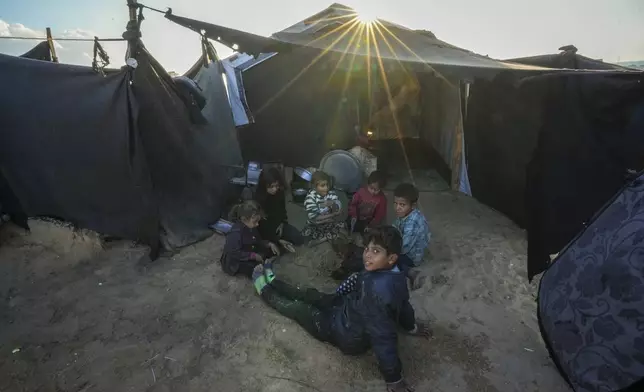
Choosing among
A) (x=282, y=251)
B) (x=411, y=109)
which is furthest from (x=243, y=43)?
(x=411, y=109)

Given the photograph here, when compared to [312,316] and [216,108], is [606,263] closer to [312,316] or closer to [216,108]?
[312,316]

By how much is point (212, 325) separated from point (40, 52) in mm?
5330

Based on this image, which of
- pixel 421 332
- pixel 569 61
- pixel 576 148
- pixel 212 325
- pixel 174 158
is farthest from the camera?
pixel 569 61

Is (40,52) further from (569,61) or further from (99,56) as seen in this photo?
(569,61)

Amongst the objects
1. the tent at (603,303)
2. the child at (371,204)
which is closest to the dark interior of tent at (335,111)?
the child at (371,204)

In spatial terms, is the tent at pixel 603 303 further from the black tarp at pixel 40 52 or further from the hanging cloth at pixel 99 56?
the black tarp at pixel 40 52

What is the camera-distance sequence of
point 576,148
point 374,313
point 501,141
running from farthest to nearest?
point 501,141 < point 576,148 < point 374,313

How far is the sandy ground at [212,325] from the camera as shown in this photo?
268cm

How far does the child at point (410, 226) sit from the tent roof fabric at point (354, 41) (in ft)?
4.39

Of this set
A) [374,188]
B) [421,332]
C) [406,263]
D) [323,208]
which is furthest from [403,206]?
[421,332]

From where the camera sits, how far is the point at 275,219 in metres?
4.61

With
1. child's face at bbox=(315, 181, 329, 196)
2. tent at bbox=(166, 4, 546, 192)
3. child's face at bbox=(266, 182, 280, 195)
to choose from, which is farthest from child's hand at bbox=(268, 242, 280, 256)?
tent at bbox=(166, 4, 546, 192)

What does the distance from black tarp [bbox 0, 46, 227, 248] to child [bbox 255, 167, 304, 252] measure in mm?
979

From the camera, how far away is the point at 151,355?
291 cm
